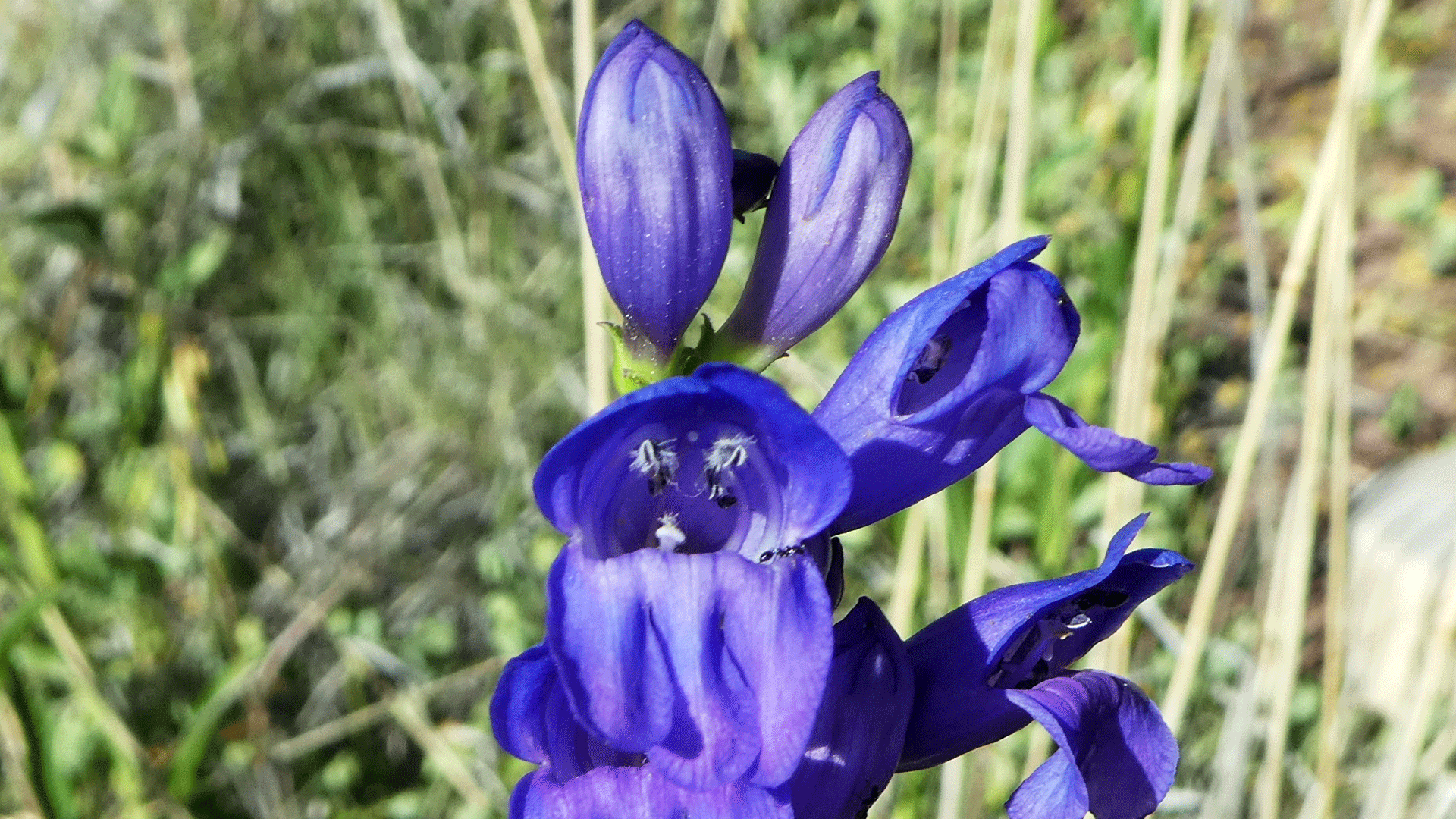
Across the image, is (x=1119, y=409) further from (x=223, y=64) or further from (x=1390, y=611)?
(x=223, y=64)

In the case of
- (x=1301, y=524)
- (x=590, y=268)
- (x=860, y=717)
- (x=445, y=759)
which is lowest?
(x=445, y=759)

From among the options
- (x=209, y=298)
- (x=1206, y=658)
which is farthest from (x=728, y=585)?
(x=209, y=298)

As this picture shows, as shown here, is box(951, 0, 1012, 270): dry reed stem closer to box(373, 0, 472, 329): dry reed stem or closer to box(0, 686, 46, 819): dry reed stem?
box(373, 0, 472, 329): dry reed stem

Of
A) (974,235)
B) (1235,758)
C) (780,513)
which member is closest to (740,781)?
(780,513)

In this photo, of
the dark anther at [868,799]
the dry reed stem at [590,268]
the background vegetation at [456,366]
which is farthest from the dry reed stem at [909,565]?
the dark anther at [868,799]

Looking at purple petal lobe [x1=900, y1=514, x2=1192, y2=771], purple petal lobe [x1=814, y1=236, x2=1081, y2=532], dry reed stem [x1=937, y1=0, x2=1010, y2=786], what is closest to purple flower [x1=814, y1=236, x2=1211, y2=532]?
purple petal lobe [x1=814, y1=236, x2=1081, y2=532]

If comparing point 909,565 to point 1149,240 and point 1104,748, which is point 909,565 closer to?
point 1149,240

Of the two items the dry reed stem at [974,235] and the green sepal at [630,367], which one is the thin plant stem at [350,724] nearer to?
the dry reed stem at [974,235]
